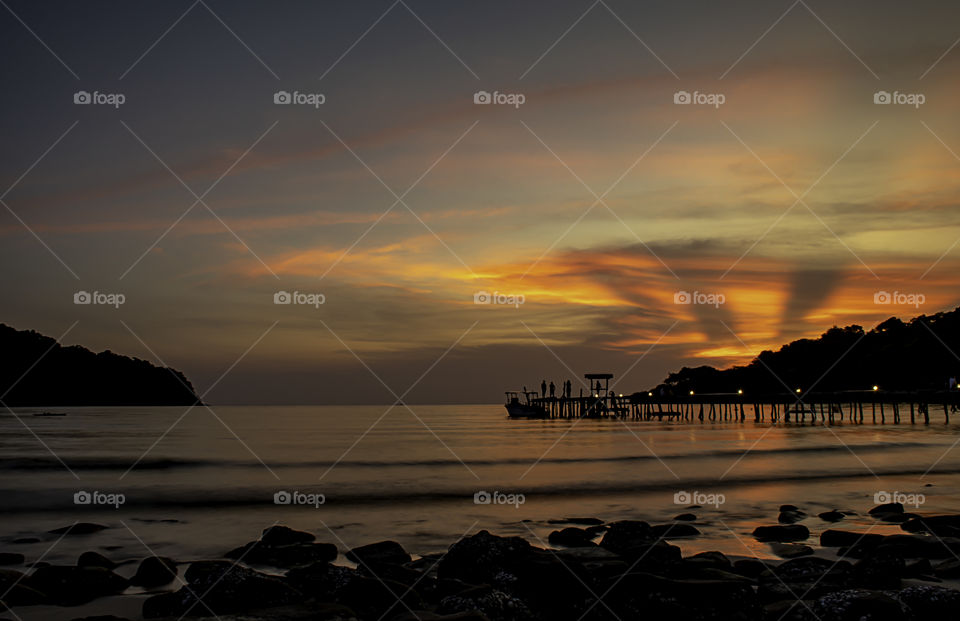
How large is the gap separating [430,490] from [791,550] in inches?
576

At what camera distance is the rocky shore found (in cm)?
765

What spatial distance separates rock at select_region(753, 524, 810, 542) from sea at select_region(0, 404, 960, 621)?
0.27 metres

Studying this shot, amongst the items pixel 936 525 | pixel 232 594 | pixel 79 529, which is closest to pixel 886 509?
pixel 936 525

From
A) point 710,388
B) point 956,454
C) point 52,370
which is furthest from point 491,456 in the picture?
point 52,370

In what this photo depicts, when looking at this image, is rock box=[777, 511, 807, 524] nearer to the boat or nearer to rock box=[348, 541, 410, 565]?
rock box=[348, 541, 410, 565]

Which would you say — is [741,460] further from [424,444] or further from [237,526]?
[237,526]

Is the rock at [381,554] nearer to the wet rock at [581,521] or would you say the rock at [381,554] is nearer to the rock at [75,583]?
the rock at [75,583]

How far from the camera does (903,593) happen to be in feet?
25.9

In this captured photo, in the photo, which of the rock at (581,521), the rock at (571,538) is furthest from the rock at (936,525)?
the rock at (571,538)

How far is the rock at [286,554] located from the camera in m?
11.9

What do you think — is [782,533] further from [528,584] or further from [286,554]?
[286,554]

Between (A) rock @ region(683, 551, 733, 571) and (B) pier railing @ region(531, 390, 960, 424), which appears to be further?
(B) pier railing @ region(531, 390, 960, 424)

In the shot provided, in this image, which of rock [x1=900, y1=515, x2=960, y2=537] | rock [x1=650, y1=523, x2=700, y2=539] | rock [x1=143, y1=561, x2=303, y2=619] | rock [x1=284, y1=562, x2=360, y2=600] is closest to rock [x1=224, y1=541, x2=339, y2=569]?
rock [x1=284, y1=562, x2=360, y2=600]

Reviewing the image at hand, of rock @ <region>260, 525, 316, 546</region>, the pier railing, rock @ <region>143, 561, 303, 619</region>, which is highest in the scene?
the pier railing
